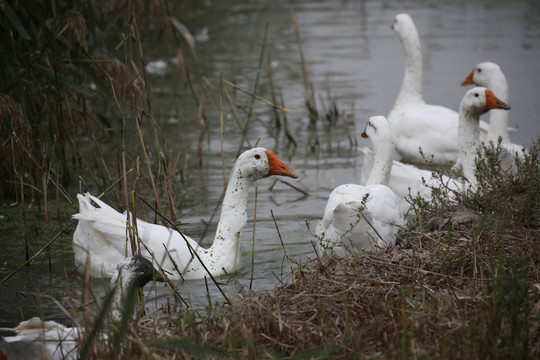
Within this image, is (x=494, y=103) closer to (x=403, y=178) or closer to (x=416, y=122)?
(x=403, y=178)

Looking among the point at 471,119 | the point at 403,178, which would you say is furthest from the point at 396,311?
the point at 471,119

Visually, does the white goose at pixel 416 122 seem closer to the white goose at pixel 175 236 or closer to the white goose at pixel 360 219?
the white goose at pixel 360 219

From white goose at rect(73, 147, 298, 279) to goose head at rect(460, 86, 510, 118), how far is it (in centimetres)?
218

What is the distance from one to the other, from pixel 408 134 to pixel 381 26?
8.30 meters

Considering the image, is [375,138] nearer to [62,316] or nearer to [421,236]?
[421,236]

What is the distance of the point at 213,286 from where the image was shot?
17.4 feet

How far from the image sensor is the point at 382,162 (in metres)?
6.18

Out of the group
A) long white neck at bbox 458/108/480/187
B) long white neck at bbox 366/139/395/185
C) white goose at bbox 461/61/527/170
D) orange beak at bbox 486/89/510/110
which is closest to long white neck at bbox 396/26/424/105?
white goose at bbox 461/61/527/170

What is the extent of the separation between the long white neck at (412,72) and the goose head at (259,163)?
12.1 ft

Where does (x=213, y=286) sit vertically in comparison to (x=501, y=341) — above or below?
below

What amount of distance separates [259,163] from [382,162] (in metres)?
1.20

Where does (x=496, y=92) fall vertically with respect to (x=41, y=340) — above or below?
above

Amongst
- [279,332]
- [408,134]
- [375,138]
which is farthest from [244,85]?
[279,332]

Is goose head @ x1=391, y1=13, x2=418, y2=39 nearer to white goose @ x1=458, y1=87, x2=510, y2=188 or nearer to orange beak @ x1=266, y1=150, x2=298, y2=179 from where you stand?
white goose @ x1=458, y1=87, x2=510, y2=188
